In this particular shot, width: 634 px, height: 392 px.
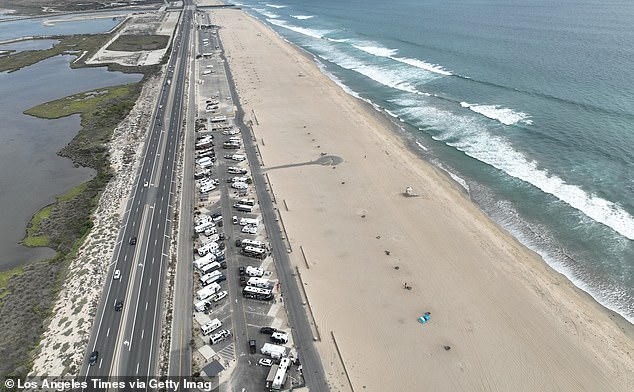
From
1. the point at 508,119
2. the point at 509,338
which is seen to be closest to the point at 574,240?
the point at 509,338

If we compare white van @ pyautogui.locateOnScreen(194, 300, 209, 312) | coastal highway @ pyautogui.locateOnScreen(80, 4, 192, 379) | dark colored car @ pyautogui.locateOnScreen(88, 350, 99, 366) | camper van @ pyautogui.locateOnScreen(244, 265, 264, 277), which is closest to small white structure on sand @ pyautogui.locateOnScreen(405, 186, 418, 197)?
camper van @ pyautogui.locateOnScreen(244, 265, 264, 277)

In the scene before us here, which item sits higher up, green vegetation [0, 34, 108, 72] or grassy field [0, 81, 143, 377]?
green vegetation [0, 34, 108, 72]

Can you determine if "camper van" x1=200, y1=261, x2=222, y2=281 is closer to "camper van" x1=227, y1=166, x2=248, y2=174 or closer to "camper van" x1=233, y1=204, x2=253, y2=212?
"camper van" x1=233, y1=204, x2=253, y2=212

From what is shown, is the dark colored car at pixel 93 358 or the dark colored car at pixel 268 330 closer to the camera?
the dark colored car at pixel 93 358

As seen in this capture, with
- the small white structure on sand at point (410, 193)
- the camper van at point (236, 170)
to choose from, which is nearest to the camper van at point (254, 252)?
the camper van at point (236, 170)

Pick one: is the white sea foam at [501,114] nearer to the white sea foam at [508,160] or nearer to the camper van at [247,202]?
the white sea foam at [508,160]

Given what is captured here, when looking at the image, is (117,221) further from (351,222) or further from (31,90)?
(31,90)

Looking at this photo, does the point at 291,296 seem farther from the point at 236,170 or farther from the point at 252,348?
the point at 236,170
